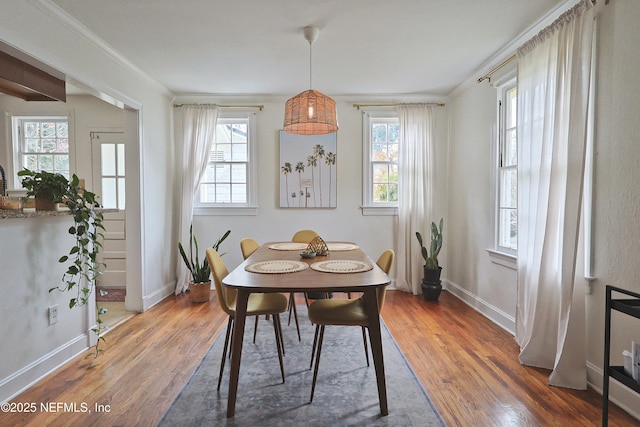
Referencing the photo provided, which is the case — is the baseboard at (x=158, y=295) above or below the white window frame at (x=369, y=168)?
below

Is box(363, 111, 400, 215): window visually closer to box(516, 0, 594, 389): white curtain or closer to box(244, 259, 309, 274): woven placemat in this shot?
box(516, 0, 594, 389): white curtain

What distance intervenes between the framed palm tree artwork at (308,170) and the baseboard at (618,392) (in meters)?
3.04

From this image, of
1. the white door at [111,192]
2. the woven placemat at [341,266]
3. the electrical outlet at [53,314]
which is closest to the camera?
the woven placemat at [341,266]

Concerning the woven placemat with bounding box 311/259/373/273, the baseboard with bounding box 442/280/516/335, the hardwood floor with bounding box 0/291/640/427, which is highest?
the woven placemat with bounding box 311/259/373/273

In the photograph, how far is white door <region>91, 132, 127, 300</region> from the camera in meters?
4.47

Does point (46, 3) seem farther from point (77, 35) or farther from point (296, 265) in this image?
point (296, 265)

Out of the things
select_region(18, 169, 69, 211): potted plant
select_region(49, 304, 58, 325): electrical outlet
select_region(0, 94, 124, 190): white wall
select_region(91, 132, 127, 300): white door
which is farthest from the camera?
select_region(91, 132, 127, 300): white door

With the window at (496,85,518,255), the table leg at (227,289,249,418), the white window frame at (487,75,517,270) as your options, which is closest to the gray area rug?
the table leg at (227,289,249,418)


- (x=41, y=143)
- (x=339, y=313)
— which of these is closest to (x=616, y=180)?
(x=339, y=313)

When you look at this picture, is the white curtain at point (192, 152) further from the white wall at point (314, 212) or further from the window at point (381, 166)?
the window at point (381, 166)

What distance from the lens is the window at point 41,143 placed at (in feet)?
14.5

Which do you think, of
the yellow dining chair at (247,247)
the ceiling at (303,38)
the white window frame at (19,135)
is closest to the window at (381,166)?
the ceiling at (303,38)

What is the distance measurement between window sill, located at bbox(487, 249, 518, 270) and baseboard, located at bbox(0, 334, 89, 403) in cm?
359

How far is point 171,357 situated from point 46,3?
260 centimetres
